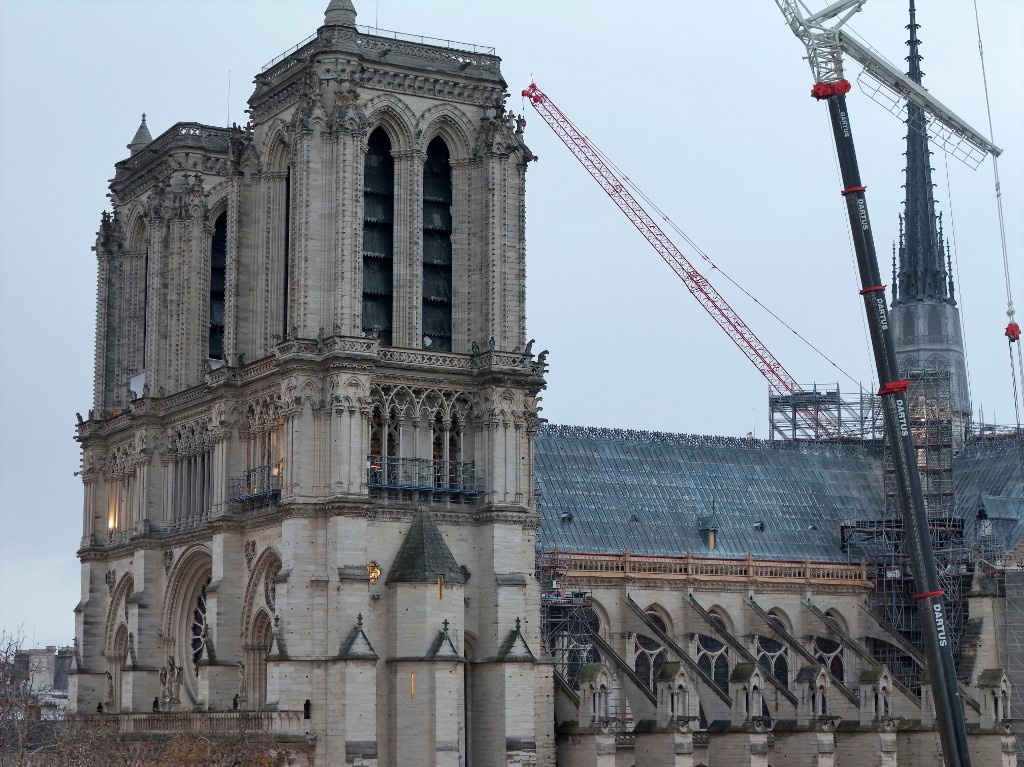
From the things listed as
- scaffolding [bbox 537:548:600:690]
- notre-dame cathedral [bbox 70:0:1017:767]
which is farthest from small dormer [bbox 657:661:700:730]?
scaffolding [bbox 537:548:600:690]

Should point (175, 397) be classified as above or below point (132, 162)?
below

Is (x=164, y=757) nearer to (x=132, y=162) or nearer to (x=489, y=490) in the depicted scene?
(x=489, y=490)

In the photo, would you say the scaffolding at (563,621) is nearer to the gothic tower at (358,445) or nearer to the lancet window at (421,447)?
the gothic tower at (358,445)

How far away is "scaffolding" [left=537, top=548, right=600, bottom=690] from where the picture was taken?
97.6 m

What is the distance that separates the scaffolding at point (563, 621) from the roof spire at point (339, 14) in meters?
28.9

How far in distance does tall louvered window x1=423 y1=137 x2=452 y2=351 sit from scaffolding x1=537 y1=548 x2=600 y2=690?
1415 cm

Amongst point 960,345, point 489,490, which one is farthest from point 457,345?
point 960,345

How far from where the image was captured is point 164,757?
8125 cm

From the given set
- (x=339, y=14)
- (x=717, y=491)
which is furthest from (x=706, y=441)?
(x=339, y=14)

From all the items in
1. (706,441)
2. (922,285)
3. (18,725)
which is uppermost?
(922,285)

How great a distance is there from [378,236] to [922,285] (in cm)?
7390

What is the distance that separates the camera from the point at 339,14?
9175 cm

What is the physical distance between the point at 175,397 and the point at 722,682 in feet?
109

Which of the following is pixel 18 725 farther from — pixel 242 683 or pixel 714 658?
pixel 714 658
